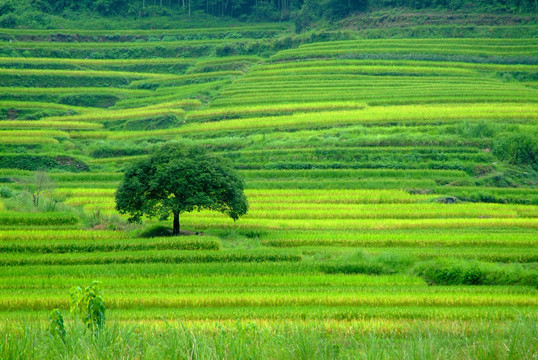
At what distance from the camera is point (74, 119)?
166ft

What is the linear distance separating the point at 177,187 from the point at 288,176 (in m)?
13.2

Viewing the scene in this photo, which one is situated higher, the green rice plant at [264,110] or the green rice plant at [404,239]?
the green rice plant at [264,110]

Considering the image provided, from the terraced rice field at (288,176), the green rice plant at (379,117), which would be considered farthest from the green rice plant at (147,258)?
the green rice plant at (379,117)

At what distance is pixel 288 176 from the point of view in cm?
3697

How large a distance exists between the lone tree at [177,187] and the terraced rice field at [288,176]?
1.53 meters

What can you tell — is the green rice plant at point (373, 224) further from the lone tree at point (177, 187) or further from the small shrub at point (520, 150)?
the small shrub at point (520, 150)

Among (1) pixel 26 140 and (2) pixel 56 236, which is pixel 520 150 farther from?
(1) pixel 26 140

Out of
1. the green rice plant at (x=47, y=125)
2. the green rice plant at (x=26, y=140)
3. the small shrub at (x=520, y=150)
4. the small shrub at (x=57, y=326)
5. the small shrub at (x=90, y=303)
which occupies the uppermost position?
the small shrub at (x=57, y=326)

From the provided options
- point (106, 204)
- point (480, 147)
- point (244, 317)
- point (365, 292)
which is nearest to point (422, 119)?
point (480, 147)

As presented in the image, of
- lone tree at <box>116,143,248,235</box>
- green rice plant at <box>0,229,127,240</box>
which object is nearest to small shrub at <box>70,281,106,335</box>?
lone tree at <box>116,143,248,235</box>

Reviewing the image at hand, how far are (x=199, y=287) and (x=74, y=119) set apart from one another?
118ft

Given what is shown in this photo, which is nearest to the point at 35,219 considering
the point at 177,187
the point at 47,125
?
the point at 177,187

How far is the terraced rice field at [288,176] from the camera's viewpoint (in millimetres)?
17547

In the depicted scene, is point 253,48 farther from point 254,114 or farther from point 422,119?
point 422,119
